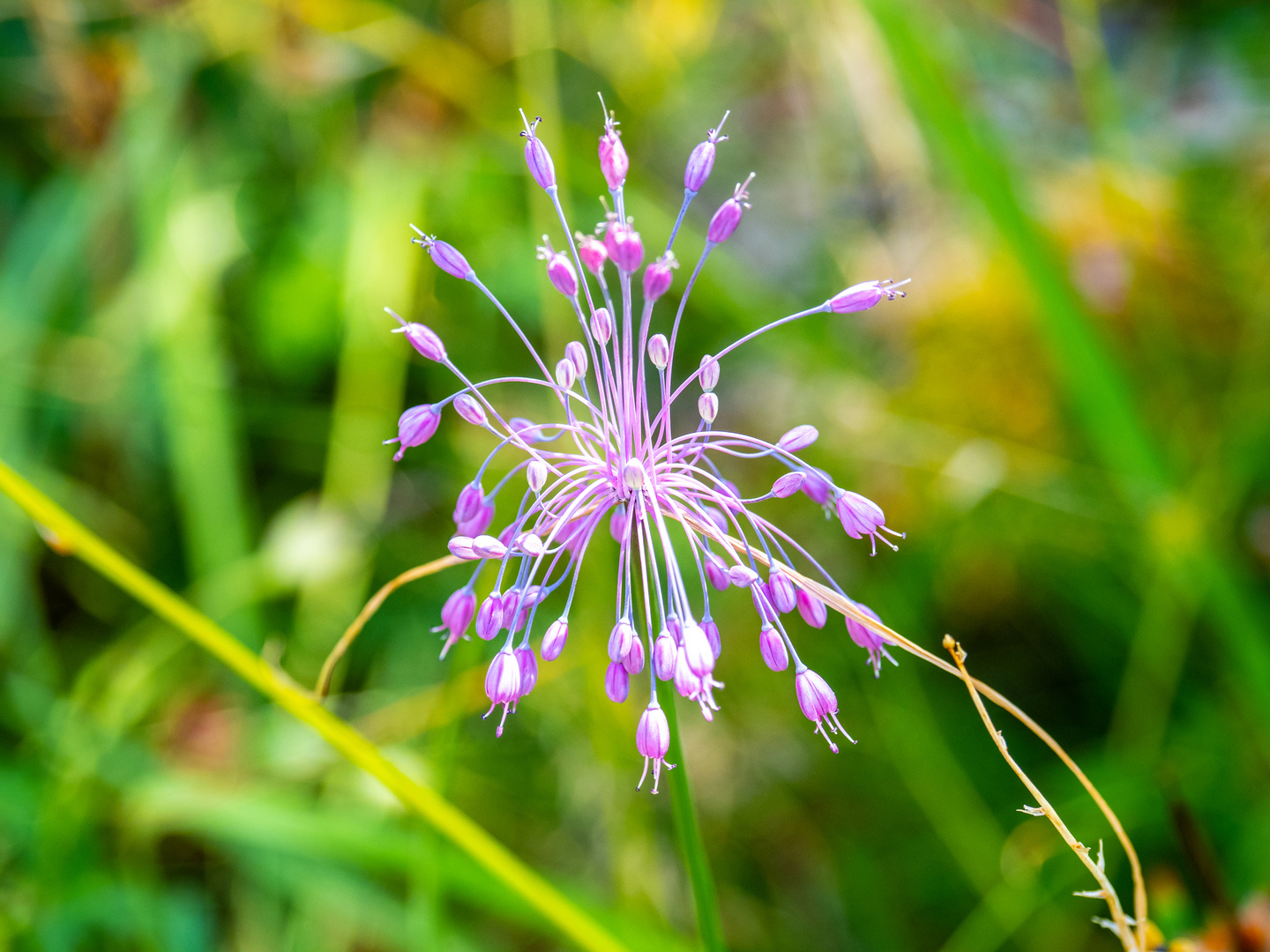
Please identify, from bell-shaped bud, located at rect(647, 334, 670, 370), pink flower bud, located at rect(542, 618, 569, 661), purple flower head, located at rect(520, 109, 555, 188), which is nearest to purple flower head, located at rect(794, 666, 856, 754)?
pink flower bud, located at rect(542, 618, 569, 661)

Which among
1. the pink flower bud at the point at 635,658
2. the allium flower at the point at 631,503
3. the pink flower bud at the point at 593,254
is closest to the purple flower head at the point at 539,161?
the allium flower at the point at 631,503

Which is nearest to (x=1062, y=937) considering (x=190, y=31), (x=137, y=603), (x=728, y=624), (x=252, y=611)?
(x=728, y=624)

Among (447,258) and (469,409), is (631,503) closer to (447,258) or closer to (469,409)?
(469,409)

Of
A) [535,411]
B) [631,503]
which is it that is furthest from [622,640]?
[535,411]

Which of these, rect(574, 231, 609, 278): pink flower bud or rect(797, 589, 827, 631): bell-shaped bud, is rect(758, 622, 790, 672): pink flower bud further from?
rect(574, 231, 609, 278): pink flower bud

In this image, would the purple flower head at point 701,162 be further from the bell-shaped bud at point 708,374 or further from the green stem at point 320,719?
the green stem at point 320,719
